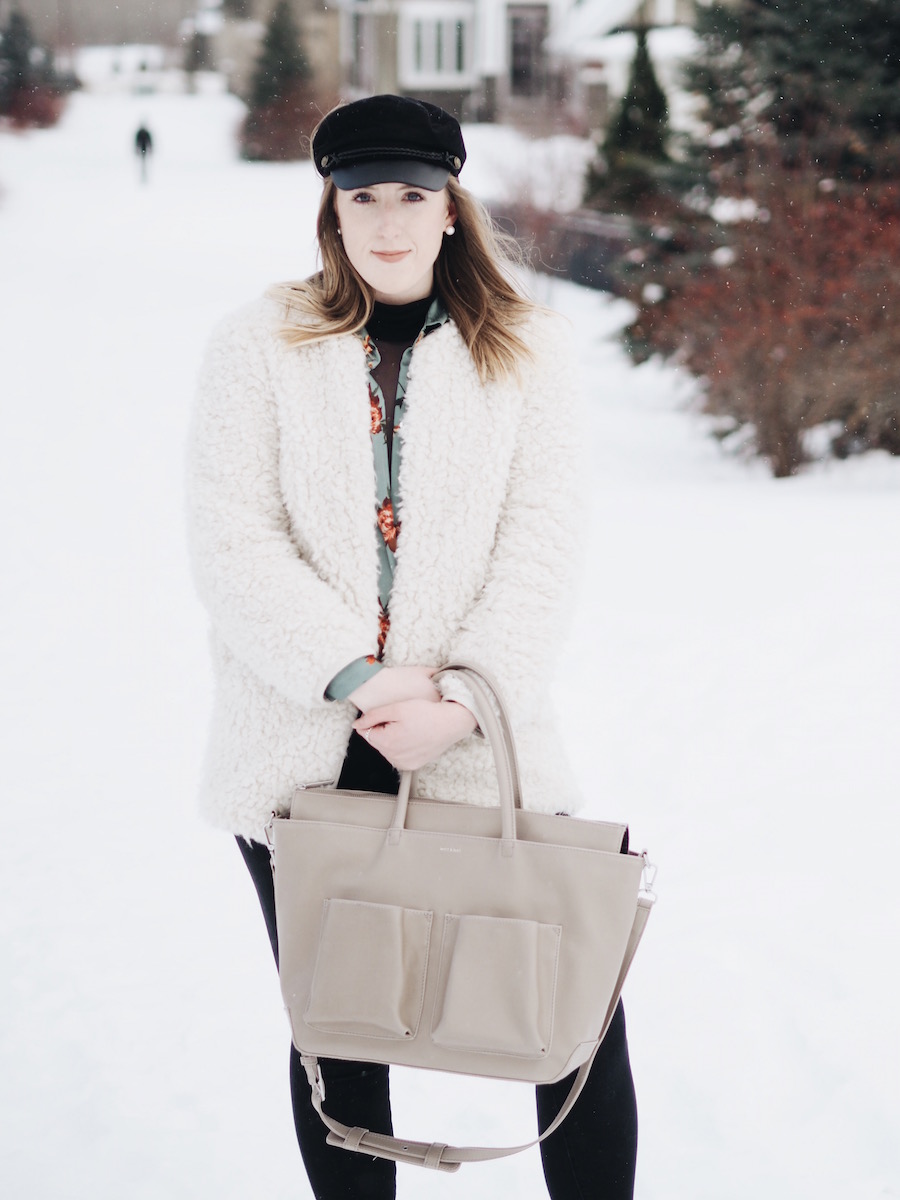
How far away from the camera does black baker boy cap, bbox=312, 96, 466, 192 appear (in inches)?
60.1

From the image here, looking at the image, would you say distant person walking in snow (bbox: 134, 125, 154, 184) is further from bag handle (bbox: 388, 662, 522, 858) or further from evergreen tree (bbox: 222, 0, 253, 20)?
bag handle (bbox: 388, 662, 522, 858)

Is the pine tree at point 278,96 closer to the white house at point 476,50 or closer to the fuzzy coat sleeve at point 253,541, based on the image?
the white house at point 476,50

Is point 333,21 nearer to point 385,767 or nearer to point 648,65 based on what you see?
point 648,65

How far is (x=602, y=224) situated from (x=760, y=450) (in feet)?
35.3

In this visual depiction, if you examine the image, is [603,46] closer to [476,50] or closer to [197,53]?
[476,50]

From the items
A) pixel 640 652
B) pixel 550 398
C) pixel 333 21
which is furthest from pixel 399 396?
pixel 333 21

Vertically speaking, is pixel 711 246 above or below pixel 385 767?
above

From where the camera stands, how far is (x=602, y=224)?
18.3 metres

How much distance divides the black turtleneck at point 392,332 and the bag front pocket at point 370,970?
0.74 meters

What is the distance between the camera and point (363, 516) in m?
1.60

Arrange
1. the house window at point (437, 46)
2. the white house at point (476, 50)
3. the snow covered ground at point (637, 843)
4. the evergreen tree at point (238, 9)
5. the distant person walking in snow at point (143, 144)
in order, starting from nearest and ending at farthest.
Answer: the snow covered ground at point (637, 843) < the distant person walking in snow at point (143, 144) < the white house at point (476, 50) < the house window at point (437, 46) < the evergreen tree at point (238, 9)

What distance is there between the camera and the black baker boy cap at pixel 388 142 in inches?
60.1

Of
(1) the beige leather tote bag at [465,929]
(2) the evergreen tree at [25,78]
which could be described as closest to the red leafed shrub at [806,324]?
(1) the beige leather tote bag at [465,929]

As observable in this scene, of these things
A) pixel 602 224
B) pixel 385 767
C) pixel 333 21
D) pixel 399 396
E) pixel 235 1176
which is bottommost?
pixel 235 1176
